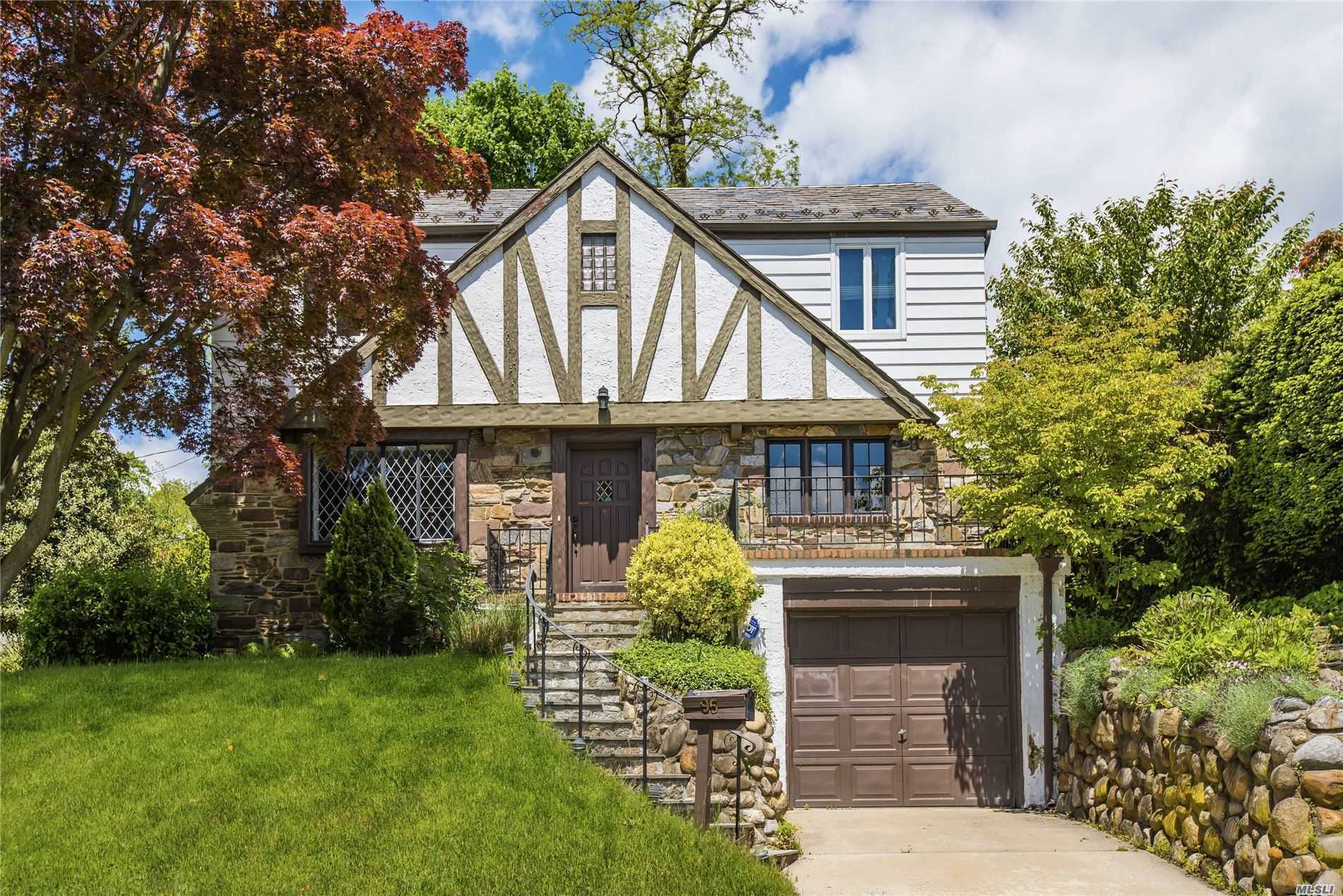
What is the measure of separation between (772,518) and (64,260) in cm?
833

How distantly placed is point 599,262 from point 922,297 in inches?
183

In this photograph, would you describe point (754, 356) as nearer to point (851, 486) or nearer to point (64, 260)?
point (851, 486)

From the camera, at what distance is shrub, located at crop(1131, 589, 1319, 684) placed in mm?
9016

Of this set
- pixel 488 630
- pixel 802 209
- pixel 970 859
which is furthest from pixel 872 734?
pixel 802 209

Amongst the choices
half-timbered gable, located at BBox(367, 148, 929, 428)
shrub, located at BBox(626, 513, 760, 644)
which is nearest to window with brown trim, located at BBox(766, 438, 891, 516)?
half-timbered gable, located at BBox(367, 148, 929, 428)

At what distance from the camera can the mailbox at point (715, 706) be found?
8789 millimetres

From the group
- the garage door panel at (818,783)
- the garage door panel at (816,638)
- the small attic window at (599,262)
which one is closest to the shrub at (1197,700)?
the garage door panel at (816,638)

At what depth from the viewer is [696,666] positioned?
35.9 ft

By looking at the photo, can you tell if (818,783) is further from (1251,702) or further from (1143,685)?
(1251,702)

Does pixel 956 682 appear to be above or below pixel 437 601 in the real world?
below

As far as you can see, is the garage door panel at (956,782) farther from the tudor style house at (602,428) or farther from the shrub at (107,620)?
the shrub at (107,620)

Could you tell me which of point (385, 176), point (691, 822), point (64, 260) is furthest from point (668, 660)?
point (64, 260)

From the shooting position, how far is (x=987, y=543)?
12.7 metres

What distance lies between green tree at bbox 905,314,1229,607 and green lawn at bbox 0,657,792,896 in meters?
5.45
